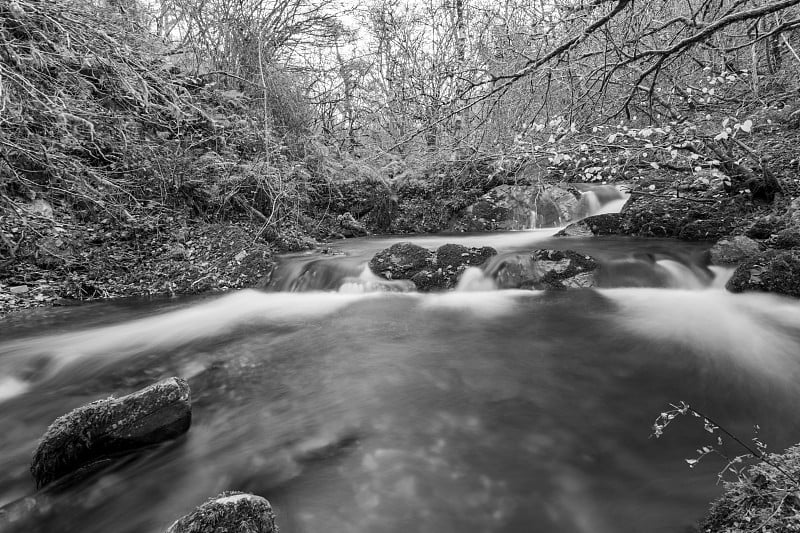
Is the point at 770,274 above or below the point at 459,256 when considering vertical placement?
above

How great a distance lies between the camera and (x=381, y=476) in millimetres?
2723

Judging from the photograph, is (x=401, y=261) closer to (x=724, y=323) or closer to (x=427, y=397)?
(x=427, y=397)

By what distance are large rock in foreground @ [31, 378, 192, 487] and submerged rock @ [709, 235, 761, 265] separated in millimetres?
7385

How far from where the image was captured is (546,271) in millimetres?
6754

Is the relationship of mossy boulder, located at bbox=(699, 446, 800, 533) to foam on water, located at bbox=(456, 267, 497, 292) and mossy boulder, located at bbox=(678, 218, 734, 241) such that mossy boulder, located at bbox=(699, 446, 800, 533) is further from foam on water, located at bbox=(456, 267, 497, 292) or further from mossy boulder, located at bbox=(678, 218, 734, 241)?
mossy boulder, located at bbox=(678, 218, 734, 241)

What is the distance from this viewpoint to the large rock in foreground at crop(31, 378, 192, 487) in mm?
2643

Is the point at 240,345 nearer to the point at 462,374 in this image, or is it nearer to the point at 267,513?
the point at 462,374

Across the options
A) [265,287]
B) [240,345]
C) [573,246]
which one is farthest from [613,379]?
[265,287]

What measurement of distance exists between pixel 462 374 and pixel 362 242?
23.7 ft

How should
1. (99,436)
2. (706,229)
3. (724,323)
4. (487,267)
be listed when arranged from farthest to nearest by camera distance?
(706,229) → (487,267) → (724,323) → (99,436)

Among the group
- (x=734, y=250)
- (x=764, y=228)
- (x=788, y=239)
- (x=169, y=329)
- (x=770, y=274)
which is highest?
(x=764, y=228)

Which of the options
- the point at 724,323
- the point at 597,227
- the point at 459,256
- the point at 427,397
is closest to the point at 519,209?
the point at 597,227

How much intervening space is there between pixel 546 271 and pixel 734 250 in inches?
110

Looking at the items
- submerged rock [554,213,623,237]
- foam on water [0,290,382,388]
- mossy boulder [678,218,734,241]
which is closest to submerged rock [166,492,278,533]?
foam on water [0,290,382,388]
